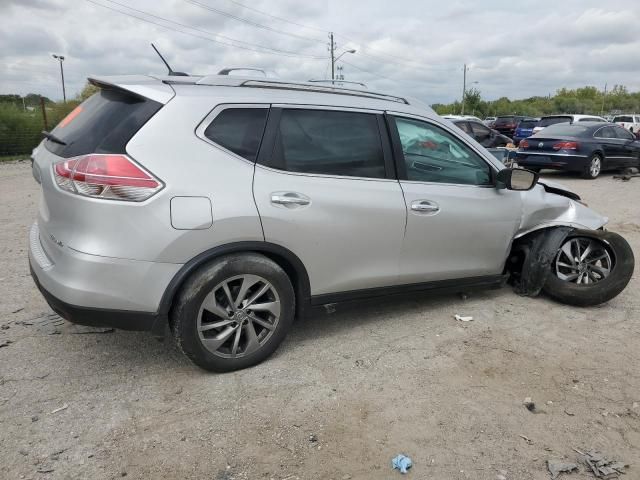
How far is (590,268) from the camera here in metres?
4.51

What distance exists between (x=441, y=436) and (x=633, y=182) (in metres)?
12.9

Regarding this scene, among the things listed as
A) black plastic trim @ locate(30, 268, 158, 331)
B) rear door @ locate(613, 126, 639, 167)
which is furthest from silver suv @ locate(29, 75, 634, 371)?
rear door @ locate(613, 126, 639, 167)

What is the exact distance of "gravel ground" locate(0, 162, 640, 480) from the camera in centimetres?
249

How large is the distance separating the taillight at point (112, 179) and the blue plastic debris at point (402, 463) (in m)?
1.83

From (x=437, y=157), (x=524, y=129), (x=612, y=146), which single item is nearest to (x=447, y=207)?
(x=437, y=157)

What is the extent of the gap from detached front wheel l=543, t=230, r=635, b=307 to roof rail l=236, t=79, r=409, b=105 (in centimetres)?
196

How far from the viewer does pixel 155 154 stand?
282 cm

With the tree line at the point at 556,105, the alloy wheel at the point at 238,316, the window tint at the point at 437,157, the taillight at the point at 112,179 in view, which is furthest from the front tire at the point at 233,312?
the tree line at the point at 556,105

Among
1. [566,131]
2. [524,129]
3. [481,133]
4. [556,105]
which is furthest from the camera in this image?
[556,105]

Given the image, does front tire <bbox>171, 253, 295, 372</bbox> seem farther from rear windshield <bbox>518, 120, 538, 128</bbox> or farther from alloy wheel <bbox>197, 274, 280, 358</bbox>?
rear windshield <bbox>518, 120, 538, 128</bbox>

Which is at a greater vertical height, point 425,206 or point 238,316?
point 425,206

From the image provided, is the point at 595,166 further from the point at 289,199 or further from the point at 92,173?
the point at 92,173

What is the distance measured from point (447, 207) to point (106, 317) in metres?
2.43

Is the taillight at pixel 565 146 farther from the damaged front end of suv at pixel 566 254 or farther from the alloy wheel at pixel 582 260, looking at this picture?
the alloy wheel at pixel 582 260
